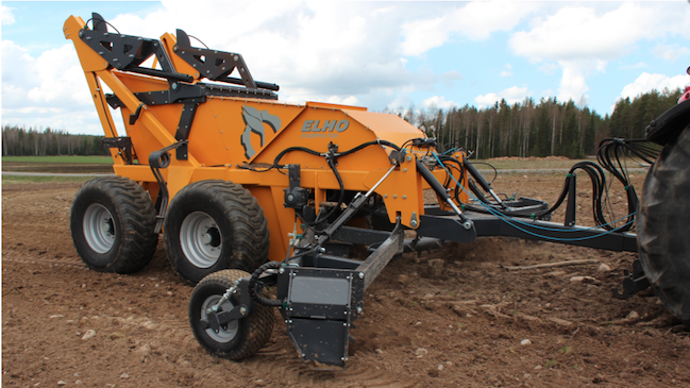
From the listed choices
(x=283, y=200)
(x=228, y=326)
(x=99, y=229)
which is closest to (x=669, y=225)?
(x=228, y=326)

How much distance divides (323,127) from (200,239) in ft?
6.30

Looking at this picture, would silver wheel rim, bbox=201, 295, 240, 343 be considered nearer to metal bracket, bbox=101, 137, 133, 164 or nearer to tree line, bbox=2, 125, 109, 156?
metal bracket, bbox=101, 137, 133, 164

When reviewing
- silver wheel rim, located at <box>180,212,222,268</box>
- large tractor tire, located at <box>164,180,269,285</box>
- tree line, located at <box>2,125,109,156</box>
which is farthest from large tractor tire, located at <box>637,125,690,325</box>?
tree line, located at <box>2,125,109,156</box>

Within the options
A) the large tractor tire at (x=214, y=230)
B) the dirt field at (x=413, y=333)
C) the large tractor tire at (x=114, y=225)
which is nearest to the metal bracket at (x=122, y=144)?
the large tractor tire at (x=114, y=225)

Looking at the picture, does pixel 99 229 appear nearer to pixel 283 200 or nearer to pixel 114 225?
pixel 114 225

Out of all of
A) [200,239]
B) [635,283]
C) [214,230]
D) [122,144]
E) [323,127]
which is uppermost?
[323,127]

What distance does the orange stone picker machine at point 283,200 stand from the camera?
128 inches

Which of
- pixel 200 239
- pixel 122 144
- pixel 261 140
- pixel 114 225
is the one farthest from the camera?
pixel 122 144

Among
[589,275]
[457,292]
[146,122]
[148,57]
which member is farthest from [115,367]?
[589,275]

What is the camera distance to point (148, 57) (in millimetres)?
6336

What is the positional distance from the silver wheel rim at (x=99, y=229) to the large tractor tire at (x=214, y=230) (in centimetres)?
138

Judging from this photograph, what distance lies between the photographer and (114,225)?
5895 millimetres

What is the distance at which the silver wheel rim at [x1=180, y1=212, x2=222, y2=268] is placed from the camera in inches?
207

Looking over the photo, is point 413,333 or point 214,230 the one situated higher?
point 214,230
